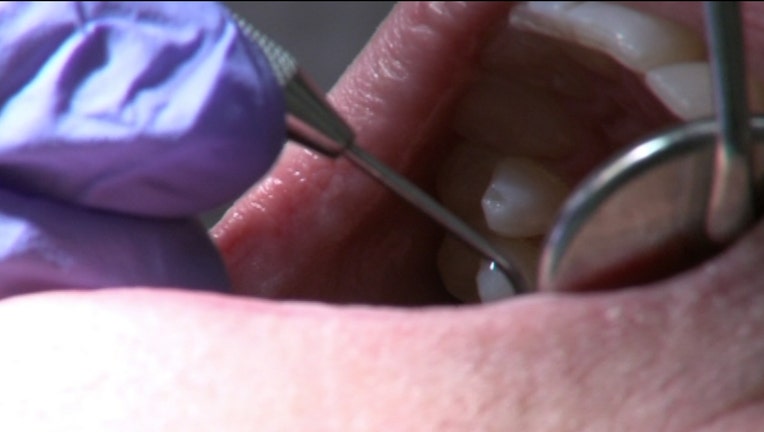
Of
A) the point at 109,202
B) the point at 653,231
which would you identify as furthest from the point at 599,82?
the point at 109,202

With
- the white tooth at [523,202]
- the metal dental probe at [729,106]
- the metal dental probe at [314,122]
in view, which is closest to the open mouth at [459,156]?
the white tooth at [523,202]

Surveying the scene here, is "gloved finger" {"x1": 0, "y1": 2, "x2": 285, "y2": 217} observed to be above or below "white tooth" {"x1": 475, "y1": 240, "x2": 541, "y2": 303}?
above

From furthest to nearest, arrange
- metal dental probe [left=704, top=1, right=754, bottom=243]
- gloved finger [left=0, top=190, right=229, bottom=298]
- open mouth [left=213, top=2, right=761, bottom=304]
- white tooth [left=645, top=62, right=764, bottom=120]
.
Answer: open mouth [left=213, top=2, right=761, bottom=304] → white tooth [left=645, top=62, right=764, bottom=120] → gloved finger [left=0, top=190, right=229, bottom=298] → metal dental probe [left=704, top=1, right=754, bottom=243]

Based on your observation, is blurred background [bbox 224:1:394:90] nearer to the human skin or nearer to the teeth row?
the teeth row

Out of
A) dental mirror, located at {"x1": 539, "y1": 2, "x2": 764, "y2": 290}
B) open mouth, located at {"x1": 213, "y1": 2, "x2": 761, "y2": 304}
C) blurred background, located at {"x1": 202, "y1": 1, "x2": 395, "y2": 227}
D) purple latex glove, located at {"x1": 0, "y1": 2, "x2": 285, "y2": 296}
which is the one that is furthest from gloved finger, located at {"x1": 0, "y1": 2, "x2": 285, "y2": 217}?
blurred background, located at {"x1": 202, "y1": 1, "x2": 395, "y2": 227}

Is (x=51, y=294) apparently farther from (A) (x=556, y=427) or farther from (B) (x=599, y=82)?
(B) (x=599, y=82)

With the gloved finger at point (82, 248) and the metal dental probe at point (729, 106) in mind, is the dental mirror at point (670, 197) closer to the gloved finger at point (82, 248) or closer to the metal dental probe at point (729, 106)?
the metal dental probe at point (729, 106)

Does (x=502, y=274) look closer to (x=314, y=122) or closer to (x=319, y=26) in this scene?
(x=314, y=122)
